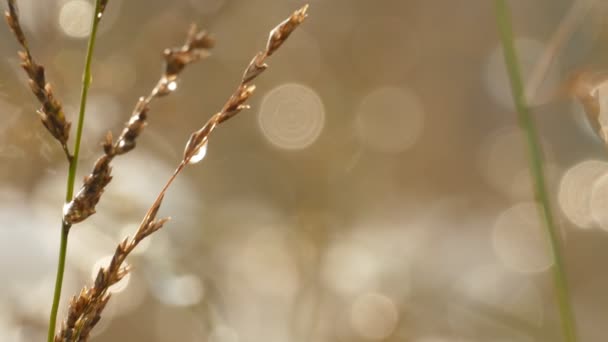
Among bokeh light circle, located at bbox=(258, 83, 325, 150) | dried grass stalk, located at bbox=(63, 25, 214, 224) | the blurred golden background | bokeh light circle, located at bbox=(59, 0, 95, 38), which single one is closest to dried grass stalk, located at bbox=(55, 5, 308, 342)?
dried grass stalk, located at bbox=(63, 25, 214, 224)

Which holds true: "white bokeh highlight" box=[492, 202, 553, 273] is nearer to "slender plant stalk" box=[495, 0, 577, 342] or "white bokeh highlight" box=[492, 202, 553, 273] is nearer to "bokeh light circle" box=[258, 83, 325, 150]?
"bokeh light circle" box=[258, 83, 325, 150]

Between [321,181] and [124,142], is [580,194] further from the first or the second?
[124,142]

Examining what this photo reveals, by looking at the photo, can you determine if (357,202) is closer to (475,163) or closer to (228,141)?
(228,141)

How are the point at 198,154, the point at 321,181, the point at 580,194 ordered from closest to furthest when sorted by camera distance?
the point at 198,154 < the point at 321,181 < the point at 580,194

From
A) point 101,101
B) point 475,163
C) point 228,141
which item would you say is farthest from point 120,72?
point 475,163

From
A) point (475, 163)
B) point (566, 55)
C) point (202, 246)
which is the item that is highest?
point (202, 246)

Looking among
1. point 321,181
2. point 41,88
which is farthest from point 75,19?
point 41,88
